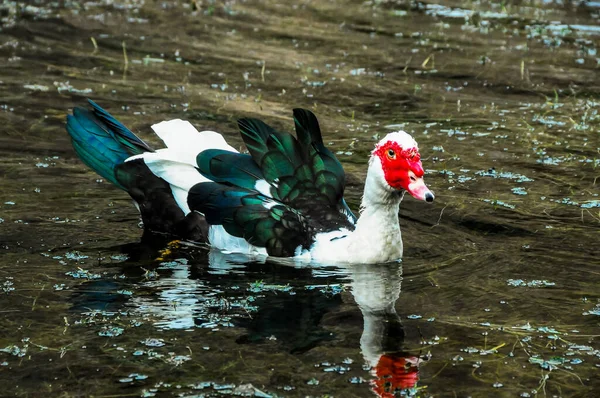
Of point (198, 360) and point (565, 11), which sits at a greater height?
point (565, 11)

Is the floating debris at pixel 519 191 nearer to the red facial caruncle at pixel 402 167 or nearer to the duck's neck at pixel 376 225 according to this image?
the duck's neck at pixel 376 225

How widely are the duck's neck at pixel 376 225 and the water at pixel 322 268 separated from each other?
0.12 m

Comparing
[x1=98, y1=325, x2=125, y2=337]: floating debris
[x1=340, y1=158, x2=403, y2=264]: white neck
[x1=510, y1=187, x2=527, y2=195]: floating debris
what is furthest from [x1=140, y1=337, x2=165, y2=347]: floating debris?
[x1=510, y1=187, x2=527, y2=195]: floating debris

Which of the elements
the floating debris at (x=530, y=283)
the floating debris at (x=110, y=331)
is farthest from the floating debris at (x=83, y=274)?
the floating debris at (x=530, y=283)

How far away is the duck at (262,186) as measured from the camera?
6863 mm

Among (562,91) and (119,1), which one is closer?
(562,91)

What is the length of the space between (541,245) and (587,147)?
108 inches

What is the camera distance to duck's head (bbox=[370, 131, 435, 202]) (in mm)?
6578

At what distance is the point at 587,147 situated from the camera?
384 inches

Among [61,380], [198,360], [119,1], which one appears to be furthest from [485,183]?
[119,1]

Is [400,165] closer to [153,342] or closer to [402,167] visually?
[402,167]

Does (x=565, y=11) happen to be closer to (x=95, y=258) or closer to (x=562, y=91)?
(x=562, y=91)

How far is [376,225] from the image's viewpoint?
6.86 metres

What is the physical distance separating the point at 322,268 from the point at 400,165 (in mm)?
894
